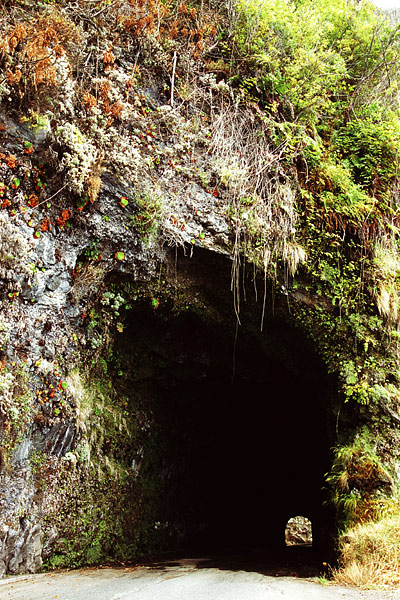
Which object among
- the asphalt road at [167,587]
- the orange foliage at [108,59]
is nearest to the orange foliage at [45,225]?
the orange foliage at [108,59]

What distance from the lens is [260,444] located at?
10086 millimetres

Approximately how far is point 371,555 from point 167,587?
2127 mm

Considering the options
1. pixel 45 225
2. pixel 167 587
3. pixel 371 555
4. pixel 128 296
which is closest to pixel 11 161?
pixel 45 225

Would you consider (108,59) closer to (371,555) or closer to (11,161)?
Answer: (11,161)

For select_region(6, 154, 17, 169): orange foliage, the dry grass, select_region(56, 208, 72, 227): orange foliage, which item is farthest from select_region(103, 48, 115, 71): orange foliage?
the dry grass

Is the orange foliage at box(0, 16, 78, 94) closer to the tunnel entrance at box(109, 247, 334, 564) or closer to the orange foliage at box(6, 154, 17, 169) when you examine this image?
the orange foliage at box(6, 154, 17, 169)

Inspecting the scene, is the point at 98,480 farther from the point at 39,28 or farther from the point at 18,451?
the point at 39,28

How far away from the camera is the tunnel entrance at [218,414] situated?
657cm

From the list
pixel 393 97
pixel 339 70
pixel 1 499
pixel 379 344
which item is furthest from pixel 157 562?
pixel 393 97

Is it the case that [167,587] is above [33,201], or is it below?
below

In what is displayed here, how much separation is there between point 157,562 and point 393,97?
863 cm

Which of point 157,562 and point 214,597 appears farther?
point 157,562

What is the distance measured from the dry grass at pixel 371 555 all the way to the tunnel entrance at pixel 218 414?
4.79ft

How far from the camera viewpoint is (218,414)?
8703mm
